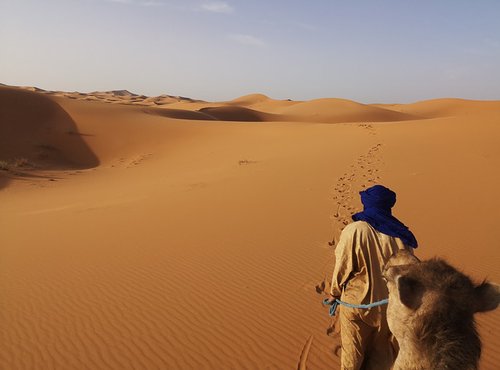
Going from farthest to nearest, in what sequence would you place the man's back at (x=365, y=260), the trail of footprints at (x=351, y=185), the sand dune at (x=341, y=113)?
the sand dune at (x=341, y=113) → the trail of footprints at (x=351, y=185) → the man's back at (x=365, y=260)

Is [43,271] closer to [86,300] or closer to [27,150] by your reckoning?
[86,300]

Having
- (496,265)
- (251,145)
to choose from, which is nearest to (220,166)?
(251,145)

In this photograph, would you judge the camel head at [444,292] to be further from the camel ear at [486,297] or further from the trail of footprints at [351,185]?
the trail of footprints at [351,185]

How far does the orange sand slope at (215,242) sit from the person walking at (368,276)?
5.40 feet

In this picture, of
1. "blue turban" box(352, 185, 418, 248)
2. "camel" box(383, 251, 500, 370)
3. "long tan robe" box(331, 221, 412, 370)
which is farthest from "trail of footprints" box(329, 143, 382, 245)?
"camel" box(383, 251, 500, 370)

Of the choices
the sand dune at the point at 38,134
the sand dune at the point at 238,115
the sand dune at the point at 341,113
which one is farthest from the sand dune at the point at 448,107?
the sand dune at the point at 38,134

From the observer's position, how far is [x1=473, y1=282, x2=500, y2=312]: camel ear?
1441 mm

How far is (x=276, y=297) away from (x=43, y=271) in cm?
365

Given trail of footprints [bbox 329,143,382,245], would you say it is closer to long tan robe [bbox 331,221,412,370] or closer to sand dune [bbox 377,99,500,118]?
long tan robe [bbox 331,221,412,370]

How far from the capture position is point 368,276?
8.06ft

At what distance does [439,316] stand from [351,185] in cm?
A: 1006

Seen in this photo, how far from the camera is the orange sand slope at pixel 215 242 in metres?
4.39

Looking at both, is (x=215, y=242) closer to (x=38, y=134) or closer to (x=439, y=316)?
(x=439, y=316)

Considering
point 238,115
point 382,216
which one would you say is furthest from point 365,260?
point 238,115
